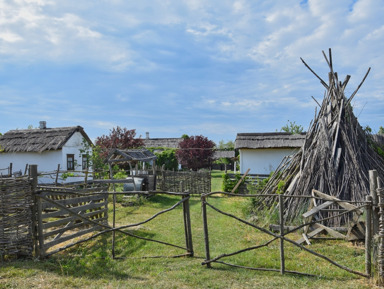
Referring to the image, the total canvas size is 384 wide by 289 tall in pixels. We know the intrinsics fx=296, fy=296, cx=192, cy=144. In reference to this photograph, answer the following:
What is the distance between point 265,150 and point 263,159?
0.61 m

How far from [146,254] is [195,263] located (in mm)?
1259

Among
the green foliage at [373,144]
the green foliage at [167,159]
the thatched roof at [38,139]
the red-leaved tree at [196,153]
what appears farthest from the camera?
the green foliage at [167,159]

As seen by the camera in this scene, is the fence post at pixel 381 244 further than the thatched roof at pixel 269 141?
No

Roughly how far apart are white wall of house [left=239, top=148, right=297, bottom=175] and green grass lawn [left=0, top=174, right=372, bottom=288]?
39.6 feet

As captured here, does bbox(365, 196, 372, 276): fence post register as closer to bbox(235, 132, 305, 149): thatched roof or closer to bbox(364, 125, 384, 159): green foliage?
bbox(364, 125, 384, 159): green foliage

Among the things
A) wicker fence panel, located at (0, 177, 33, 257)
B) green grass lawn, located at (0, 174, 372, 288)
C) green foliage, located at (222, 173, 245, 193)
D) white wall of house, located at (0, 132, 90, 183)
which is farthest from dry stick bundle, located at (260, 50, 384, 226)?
white wall of house, located at (0, 132, 90, 183)

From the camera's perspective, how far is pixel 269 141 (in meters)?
19.6

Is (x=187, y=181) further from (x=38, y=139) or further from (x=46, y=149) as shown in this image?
(x=38, y=139)

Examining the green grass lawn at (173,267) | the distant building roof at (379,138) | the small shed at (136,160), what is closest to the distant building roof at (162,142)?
the small shed at (136,160)

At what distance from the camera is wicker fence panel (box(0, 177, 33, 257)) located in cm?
584

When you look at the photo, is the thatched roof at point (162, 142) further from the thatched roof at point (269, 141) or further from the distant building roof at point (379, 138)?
the distant building roof at point (379, 138)

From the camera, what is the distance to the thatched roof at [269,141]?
62.8ft

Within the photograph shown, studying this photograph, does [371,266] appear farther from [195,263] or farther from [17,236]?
[17,236]

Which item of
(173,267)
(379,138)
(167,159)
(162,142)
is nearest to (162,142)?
(162,142)
